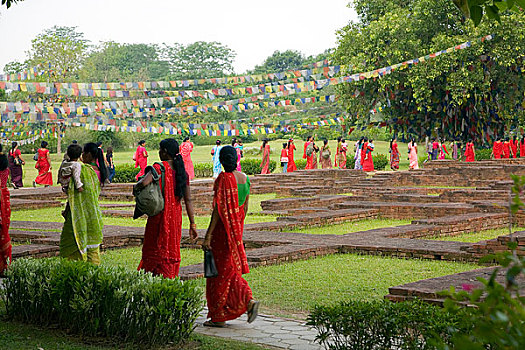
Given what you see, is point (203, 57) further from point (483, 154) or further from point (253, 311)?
point (253, 311)

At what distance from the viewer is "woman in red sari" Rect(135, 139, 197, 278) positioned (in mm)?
5746

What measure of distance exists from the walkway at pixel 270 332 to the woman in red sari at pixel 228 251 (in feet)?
0.32

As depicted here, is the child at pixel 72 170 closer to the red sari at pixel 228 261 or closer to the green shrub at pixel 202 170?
the red sari at pixel 228 261

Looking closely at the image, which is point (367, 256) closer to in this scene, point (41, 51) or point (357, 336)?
point (357, 336)

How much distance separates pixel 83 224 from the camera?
636 cm

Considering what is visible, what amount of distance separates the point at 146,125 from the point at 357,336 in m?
17.0

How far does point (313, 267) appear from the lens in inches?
300

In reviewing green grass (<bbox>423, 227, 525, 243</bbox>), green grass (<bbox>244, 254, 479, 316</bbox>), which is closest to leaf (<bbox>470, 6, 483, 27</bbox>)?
green grass (<bbox>244, 254, 479, 316</bbox>)

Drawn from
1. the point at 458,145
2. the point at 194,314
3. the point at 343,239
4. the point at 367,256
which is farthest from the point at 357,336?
the point at 458,145

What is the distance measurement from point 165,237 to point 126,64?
215 feet

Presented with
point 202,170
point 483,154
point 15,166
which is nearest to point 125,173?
point 15,166

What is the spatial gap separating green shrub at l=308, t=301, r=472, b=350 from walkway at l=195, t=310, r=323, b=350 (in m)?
0.45

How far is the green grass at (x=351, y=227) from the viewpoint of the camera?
10908 millimetres

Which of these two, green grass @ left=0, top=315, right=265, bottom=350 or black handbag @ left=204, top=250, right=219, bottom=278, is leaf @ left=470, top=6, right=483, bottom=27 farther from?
black handbag @ left=204, top=250, right=219, bottom=278
